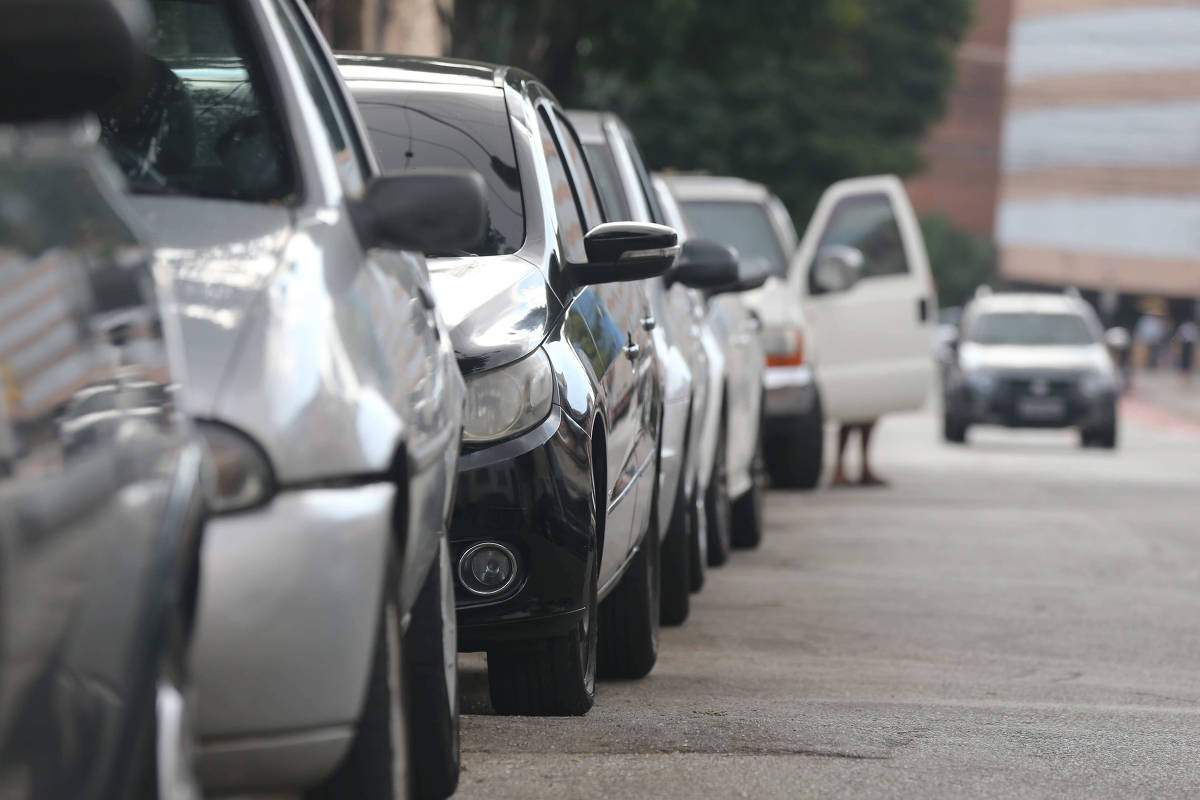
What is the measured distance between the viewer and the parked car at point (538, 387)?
5.61 m

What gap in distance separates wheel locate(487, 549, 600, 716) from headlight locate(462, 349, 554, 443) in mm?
508

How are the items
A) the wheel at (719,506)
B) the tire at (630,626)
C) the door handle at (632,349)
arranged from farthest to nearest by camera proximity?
the wheel at (719,506) → the tire at (630,626) → the door handle at (632,349)

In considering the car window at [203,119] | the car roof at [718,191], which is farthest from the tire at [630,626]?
the car roof at [718,191]

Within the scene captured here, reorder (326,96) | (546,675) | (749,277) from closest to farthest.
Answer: (326,96)
(546,675)
(749,277)

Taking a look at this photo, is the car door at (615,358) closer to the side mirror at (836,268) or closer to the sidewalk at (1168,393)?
the side mirror at (836,268)

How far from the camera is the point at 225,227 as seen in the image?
3666 millimetres

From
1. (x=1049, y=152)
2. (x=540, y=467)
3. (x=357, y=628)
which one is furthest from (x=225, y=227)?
(x=1049, y=152)

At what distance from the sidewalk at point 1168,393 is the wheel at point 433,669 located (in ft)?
157

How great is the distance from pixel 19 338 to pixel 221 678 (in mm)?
798

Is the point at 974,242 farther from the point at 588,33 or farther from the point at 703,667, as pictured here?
the point at 703,667

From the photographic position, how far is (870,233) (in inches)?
658

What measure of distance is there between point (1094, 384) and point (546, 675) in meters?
24.4

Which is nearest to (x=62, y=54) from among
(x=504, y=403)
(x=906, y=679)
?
(x=504, y=403)

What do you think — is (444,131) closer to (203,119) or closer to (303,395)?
(203,119)
